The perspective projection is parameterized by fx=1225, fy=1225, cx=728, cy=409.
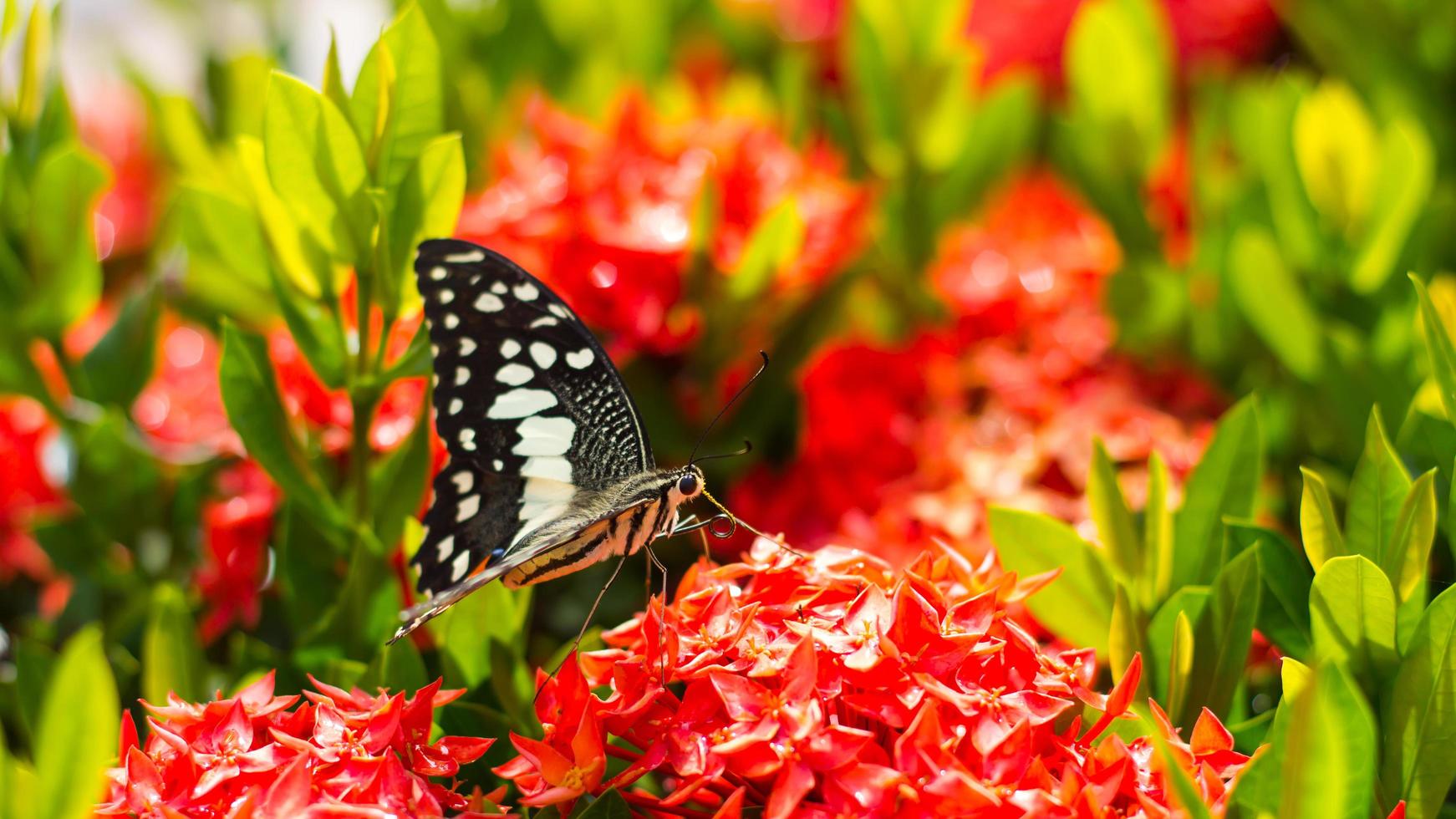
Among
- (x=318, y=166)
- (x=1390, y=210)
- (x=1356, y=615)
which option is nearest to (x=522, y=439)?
(x=318, y=166)

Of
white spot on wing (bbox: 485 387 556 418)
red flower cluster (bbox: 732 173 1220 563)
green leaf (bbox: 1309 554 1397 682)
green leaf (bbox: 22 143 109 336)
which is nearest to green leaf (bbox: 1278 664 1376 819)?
green leaf (bbox: 1309 554 1397 682)

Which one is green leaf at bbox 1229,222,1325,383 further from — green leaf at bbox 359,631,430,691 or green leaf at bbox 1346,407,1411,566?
green leaf at bbox 359,631,430,691

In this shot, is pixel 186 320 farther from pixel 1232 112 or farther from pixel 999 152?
pixel 1232 112

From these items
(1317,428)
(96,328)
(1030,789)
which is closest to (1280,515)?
(1317,428)

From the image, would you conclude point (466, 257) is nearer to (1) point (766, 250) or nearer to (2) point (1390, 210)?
(1) point (766, 250)

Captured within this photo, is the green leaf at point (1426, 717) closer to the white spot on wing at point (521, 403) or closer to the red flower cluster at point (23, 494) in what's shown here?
the white spot on wing at point (521, 403)
